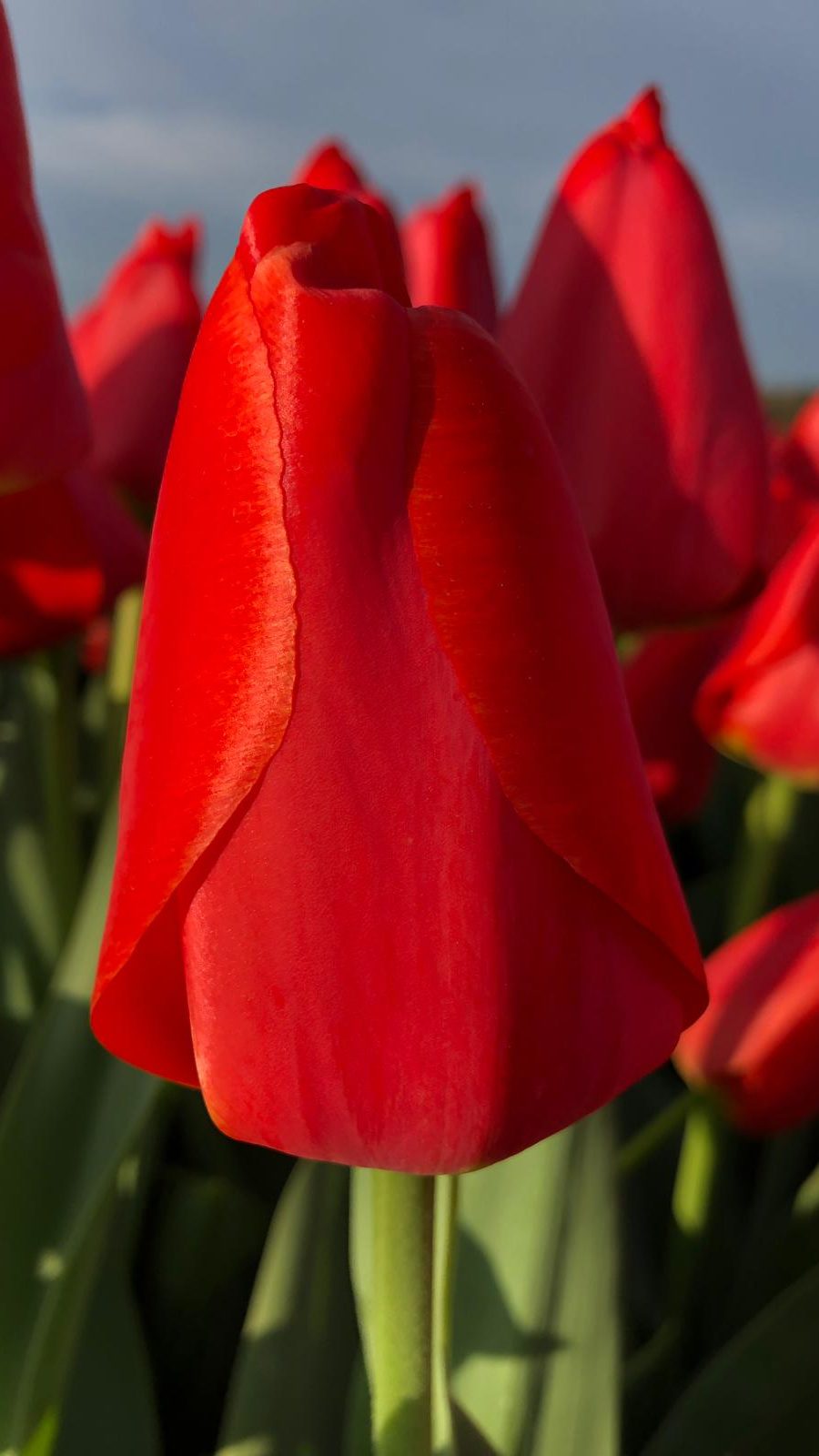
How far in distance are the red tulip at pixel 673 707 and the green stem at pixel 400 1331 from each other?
0.39 m

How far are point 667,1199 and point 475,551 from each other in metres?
0.55

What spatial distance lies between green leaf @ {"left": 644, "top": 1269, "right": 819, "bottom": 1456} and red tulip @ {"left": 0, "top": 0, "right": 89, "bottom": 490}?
1.01 feet

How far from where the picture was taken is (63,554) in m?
0.53

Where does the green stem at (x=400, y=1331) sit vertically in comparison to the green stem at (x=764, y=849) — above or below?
above

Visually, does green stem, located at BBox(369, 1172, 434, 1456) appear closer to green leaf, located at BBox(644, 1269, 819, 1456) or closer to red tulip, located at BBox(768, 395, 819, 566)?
green leaf, located at BBox(644, 1269, 819, 1456)

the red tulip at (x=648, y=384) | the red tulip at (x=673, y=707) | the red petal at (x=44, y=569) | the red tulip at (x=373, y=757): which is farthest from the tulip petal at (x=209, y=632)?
the red tulip at (x=673, y=707)

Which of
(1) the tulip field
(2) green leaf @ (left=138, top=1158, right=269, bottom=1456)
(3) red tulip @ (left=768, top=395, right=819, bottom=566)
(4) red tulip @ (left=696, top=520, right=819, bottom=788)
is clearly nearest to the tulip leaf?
(1) the tulip field

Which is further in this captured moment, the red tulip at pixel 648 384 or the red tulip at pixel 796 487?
the red tulip at pixel 796 487

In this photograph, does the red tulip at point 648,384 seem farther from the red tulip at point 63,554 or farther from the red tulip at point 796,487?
the red tulip at point 796,487

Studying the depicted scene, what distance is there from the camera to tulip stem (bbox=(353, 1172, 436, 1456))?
0.78 feet

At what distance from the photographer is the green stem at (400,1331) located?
9.4 inches

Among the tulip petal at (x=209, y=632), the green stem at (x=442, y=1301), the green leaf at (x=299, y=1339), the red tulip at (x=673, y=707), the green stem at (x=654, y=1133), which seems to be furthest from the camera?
the red tulip at (x=673, y=707)

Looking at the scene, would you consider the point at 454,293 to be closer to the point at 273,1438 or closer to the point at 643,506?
the point at 643,506

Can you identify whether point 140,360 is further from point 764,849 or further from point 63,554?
point 764,849
